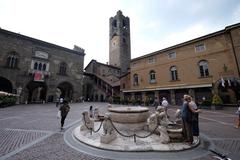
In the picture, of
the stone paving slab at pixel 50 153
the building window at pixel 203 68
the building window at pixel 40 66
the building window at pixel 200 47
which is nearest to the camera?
the stone paving slab at pixel 50 153

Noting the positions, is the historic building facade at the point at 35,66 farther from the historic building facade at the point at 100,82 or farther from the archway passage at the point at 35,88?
the historic building facade at the point at 100,82

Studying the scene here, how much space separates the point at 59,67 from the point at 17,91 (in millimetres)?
9393

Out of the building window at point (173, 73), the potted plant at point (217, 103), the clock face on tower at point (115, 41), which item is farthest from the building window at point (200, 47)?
the clock face on tower at point (115, 41)

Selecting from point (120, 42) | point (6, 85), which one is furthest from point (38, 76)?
point (120, 42)

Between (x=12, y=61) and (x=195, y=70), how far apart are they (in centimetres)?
3268

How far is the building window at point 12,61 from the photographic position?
22.8m

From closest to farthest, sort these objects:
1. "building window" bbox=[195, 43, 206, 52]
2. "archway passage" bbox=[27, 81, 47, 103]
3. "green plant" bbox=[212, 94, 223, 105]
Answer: "green plant" bbox=[212, 94, 223, 105] → "building window" bbox=[195, 43, 206, 52] → "archway passage" bbox=[27, 81, 47, 103]

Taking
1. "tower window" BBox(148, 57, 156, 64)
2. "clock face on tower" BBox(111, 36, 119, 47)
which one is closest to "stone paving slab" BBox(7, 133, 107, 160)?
"tower window" BBox(148, 57, 156, 64)

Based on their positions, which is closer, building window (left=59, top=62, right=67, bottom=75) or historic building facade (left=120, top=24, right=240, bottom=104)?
historic building facade (left=120, top=24, right=240, bottom=104)

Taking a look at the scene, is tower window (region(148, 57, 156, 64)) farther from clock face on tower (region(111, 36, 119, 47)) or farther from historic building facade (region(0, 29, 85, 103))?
clock face on tower (region(111, 36, 119, 47))

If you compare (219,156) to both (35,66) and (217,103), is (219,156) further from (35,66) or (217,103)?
(35,66)

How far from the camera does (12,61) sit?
23188 mm

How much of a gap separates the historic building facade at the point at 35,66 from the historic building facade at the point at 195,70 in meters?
16.8

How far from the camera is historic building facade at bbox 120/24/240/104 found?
16.1 meters
